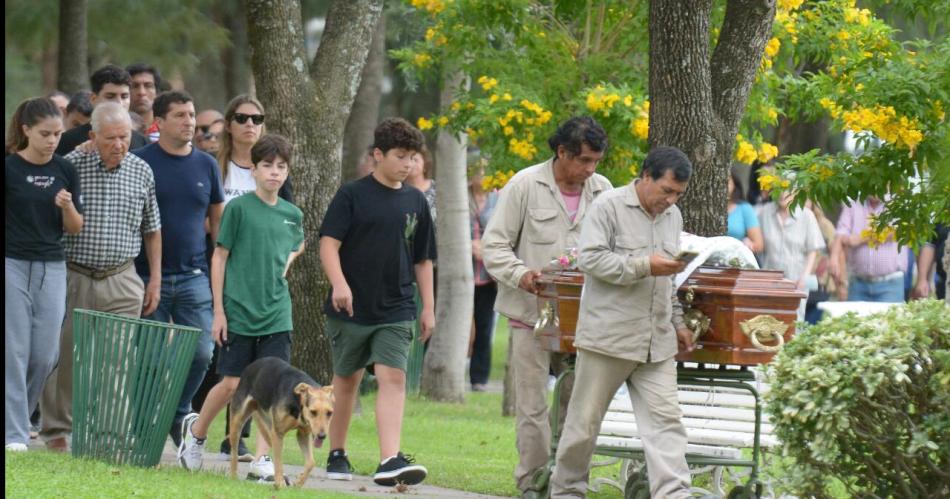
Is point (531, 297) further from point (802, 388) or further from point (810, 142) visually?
point (810, 142)

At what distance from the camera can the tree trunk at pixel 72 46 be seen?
1900 centimetres

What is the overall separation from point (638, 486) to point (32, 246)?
3664 mm

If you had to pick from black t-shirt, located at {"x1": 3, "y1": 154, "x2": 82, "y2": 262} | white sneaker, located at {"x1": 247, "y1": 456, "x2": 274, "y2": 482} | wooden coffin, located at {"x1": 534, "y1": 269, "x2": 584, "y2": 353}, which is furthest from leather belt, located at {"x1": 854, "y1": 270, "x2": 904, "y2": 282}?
black t-shirt, located at {"x1": 3, "y1": 154, "x2": 82, "y2": 262}

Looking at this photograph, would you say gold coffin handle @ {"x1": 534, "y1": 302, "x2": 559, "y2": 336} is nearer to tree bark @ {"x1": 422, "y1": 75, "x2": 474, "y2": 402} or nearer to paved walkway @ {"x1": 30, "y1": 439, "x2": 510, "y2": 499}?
paved walkway @ {"x1": 30, "y1": 439, "x2": 510, "y2": 499}

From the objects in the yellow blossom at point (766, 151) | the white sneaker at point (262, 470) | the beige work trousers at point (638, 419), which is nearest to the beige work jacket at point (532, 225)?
the beige work trousers at point (638, 419)

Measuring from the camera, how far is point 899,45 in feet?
33.5

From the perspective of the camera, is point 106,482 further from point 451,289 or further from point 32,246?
point 451,289

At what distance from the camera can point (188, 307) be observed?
427 inches

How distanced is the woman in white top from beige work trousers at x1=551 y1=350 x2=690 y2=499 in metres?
3.27

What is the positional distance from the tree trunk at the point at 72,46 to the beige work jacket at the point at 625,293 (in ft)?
39.1

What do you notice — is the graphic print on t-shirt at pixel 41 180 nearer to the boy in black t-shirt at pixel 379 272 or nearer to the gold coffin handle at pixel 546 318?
the boy in black t-shirt at pixel 379 272

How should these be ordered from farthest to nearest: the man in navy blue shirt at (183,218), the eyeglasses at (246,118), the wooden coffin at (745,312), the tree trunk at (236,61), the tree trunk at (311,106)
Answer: the tree trunk at (236,61) < the tree trunk at (311,106) < the eyeglasses at (246,118) < the man in navy blue shirt at (183,218) < the wooden coffin at (745,312)

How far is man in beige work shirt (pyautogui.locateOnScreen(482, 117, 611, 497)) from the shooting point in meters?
9.23

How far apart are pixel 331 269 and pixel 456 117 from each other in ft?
13.3
